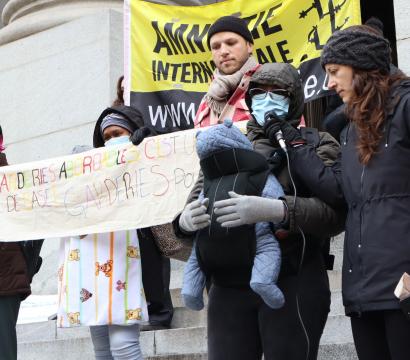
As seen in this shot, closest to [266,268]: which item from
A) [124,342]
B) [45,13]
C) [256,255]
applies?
[256,255]

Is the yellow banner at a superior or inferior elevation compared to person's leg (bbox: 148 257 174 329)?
superior

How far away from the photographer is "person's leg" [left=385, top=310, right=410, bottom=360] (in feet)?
11.4

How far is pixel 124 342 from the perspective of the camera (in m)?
5.07

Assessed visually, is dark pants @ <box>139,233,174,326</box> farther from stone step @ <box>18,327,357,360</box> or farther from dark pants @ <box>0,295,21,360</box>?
dark pants @ <box>0,295,21,360</box>

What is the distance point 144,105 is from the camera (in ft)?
23.5

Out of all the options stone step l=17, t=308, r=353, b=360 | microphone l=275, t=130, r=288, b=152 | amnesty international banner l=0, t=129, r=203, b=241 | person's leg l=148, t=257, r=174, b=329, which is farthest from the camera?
person's leg l=148, t=257, r=174, b=329

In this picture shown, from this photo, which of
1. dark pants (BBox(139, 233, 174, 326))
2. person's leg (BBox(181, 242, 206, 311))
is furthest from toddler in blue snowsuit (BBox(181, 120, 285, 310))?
dark pants (BBox(139, 233, 174, 326))

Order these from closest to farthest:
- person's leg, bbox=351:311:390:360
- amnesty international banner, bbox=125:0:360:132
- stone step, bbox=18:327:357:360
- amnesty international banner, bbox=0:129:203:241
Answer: person's leg, bbox=351:311:390:360, stone step, bbox=18:327:357:360, amnesty international banner, bbox=0:129:203:241, amnesty international banner, bbox=125:0:360:132

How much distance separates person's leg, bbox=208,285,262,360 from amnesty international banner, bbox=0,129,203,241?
1.51 metres

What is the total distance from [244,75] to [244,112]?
0.73ft

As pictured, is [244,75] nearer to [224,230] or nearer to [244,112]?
[244,112]

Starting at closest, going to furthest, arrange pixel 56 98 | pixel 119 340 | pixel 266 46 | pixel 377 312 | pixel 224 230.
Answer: pixel 377 312
pixel 224 230
pixel 119 340
pixel 266 46
pixel 56 98

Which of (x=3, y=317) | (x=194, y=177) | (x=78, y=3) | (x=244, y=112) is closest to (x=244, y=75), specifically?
(x=244, y=112)

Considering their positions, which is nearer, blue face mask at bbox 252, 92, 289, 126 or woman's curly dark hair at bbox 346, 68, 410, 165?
woman's curly dark hair at bbox 346, 68, 410, 165
